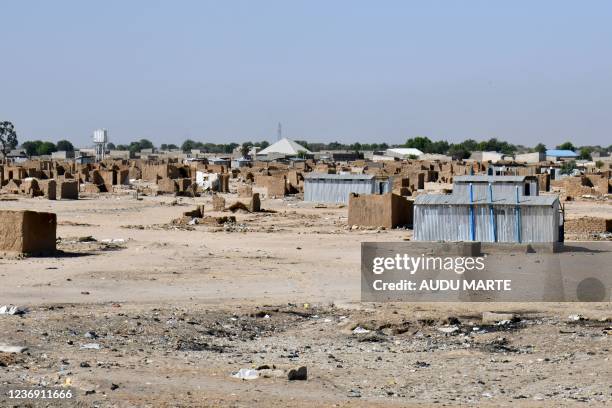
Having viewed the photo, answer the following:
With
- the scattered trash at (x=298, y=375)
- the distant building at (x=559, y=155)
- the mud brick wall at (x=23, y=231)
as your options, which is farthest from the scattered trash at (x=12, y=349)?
the distant building at (x=559, y=155)

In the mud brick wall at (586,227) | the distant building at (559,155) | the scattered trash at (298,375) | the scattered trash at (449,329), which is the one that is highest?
the distant building at (559,155)

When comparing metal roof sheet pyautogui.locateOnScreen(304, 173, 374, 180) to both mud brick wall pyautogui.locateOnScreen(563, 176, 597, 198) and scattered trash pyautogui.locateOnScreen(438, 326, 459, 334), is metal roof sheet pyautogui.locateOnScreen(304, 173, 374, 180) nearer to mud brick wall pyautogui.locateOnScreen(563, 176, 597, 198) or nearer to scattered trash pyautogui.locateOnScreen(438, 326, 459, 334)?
mud brick wall pyautogui.locateOnScreen(563, 176, 597, 198)

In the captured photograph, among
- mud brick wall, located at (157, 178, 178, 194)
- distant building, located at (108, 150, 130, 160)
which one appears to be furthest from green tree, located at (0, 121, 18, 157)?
mud brick wall, located at (157, 178, 178, 194)

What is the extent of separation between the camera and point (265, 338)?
15539mm

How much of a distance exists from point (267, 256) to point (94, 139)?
322 ft

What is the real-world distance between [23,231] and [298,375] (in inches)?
467

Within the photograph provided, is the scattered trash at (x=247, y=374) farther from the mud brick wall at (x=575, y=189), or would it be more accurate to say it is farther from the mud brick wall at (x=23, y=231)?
the mud brick wall at (x=575, y=189)

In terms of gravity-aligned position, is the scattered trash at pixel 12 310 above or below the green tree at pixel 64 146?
below

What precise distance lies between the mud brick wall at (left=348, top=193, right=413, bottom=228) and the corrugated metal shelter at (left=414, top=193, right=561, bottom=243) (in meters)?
4.19

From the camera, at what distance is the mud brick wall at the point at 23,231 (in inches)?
888

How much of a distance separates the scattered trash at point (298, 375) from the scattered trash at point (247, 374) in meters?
0.34

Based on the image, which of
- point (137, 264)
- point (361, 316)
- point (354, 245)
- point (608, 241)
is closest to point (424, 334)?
point (361, 316)

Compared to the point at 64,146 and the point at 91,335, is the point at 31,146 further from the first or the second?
the point at 91,335

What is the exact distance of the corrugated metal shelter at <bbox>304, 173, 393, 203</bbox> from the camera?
48.8 metres
